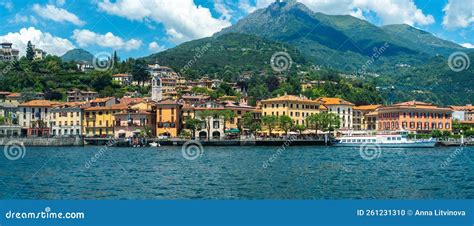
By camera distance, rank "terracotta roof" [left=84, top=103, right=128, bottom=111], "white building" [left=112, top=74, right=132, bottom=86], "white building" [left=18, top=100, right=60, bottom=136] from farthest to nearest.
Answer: "white building" [left=112, top=74, right=132, bottom=86] → "white building" [left=18, top=100, right=60, bottom=136] → "terracotta roof" [left=84, top=103, right=128, bottom=111]

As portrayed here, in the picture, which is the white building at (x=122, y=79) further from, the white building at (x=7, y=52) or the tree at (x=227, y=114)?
the tree at (x=227, y=114)

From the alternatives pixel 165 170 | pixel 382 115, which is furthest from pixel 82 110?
pixel 165 170

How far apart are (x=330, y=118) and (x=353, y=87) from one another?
210ft

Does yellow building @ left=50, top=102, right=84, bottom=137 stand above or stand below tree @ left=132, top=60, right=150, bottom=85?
below

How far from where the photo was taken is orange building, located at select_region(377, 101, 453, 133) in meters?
→ 96.5

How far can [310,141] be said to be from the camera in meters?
81.4

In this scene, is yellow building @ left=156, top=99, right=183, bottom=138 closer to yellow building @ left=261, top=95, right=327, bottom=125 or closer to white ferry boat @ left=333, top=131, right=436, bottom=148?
yellow building @ left=261, top=95, right=327, bottom=125

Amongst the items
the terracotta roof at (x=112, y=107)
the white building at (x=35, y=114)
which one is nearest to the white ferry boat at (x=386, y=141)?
the terracotta roof at (x=112, y=107)

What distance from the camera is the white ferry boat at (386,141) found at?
3031 inches

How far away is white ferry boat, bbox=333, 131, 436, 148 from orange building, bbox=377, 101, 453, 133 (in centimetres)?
1420

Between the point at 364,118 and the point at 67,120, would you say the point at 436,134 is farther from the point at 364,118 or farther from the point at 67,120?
the point at 67,120

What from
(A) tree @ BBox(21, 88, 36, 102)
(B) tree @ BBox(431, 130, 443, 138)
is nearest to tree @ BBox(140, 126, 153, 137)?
(A) tree @ BBox(21, 88, 36, 102)

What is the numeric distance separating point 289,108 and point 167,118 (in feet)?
65.8

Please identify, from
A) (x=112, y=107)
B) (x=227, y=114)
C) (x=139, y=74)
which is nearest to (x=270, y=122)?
(x=227, y=114)
